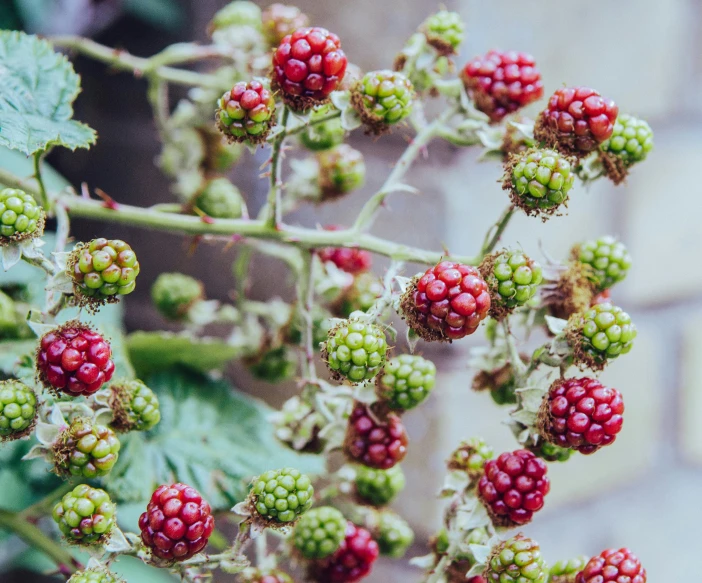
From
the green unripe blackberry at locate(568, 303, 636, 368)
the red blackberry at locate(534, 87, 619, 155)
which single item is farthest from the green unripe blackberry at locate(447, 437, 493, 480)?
the red blackberry at locate(534, 87, 619, 155)

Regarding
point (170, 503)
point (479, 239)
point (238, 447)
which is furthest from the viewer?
point (479, 239)

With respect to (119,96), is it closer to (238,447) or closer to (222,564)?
(238,447)

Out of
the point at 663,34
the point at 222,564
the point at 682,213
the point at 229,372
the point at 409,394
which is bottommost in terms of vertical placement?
the point at 229,372

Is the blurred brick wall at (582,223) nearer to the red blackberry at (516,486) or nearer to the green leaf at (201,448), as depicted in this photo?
the green leaf at (201,448)

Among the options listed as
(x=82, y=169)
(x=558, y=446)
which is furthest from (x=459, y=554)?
(x=82, y=169)

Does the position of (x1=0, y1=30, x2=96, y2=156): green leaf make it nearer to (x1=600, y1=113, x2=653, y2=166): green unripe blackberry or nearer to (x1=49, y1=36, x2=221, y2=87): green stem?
(x1=49, y1=36, x2=221, y2=87): green stem

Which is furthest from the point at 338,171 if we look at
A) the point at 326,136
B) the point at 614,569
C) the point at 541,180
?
the point at 614,569

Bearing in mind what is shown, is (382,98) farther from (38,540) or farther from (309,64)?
(38,540)
